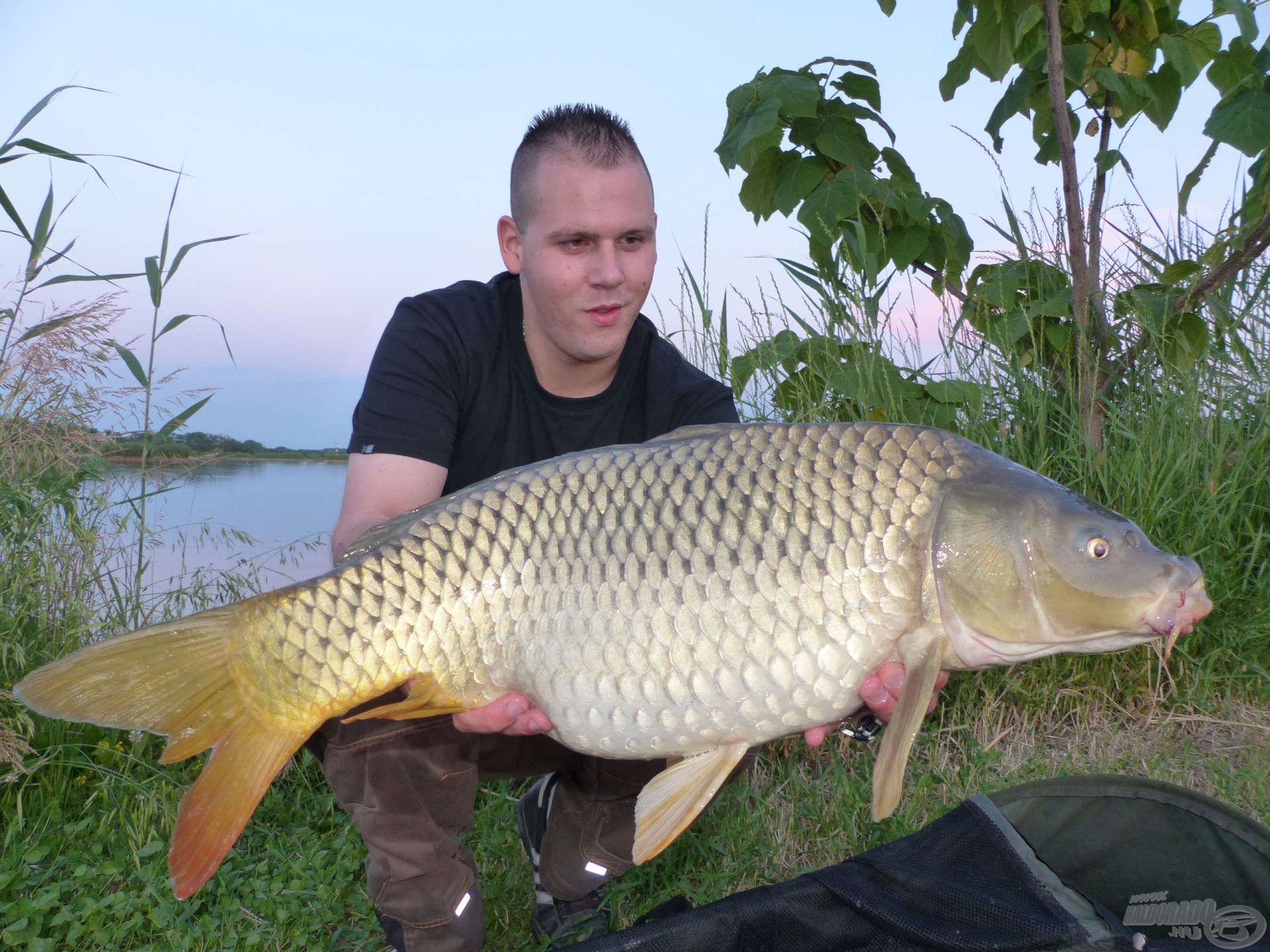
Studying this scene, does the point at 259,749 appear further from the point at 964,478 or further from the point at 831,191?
the point at 831,191

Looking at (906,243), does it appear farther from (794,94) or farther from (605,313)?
(605,313)

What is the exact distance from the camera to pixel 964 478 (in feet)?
4.53

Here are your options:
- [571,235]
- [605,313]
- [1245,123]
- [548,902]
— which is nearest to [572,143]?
[571,235]

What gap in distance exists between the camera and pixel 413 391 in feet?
6.21

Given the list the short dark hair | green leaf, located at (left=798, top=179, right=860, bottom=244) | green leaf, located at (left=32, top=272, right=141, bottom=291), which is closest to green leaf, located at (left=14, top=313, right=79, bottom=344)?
green leaf, located at (left=32, top=272, right=141, bottom=291)

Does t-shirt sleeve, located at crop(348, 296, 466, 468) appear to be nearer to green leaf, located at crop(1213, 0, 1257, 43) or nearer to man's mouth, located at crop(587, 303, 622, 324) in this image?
man's mouth, located at crop(587, 303, 622, 324)

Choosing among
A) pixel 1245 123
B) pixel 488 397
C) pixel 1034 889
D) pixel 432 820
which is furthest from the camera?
pixel 1245 123

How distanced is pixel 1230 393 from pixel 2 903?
2.88 metres

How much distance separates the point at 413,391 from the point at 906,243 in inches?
58.2

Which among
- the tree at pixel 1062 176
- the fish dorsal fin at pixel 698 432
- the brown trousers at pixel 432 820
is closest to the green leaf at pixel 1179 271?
the tree at pixel 1062 176

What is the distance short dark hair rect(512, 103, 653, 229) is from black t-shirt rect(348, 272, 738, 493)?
0.22 meters

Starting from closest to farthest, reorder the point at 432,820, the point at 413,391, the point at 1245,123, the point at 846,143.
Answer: the point at 432,820
the point at 413,391
the point at 1245,123
the point at 846,143

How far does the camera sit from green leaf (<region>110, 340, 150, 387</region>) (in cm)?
259

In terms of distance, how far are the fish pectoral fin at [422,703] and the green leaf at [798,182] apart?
1.75m
